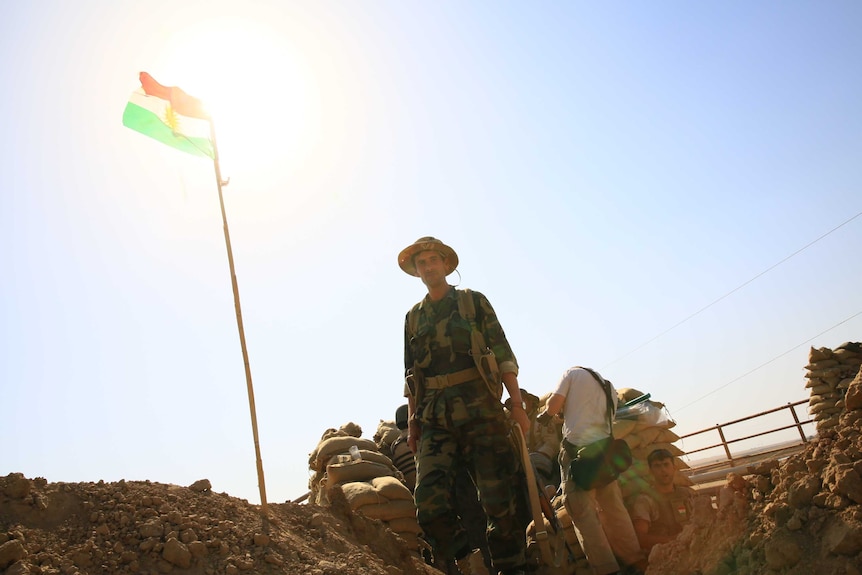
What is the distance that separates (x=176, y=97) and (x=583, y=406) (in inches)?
151

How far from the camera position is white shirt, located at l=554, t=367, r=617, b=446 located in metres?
4.37

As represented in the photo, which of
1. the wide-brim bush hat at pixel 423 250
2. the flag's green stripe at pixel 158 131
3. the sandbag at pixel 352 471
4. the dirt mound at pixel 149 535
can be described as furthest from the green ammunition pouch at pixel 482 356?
the flag's green stripe at pixel 158 131

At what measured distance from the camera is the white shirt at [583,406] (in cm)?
437

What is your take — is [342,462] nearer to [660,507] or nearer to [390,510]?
[390,510]

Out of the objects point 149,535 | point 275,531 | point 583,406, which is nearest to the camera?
point 149,535

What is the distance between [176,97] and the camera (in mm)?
4852

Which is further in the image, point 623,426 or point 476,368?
point 623,426

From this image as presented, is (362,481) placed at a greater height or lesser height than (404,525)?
greater

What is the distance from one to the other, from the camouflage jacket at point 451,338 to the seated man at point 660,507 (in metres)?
1.65

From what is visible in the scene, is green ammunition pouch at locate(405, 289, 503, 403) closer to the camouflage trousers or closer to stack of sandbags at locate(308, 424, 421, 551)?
the camouflage trousers

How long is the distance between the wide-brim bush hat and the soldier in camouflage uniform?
0.05ft

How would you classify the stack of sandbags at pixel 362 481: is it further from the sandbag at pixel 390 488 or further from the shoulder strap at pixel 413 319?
the shoulder strap at pixel 413 319

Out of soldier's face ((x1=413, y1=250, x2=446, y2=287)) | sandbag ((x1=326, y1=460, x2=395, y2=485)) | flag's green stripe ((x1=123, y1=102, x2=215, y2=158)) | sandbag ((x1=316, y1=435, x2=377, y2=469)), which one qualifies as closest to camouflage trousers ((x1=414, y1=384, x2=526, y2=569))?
soldier's face ((x1=413, y1=250, x2=446, y2=287))

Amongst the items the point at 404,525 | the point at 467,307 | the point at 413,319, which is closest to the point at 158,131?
the point at 413,319
